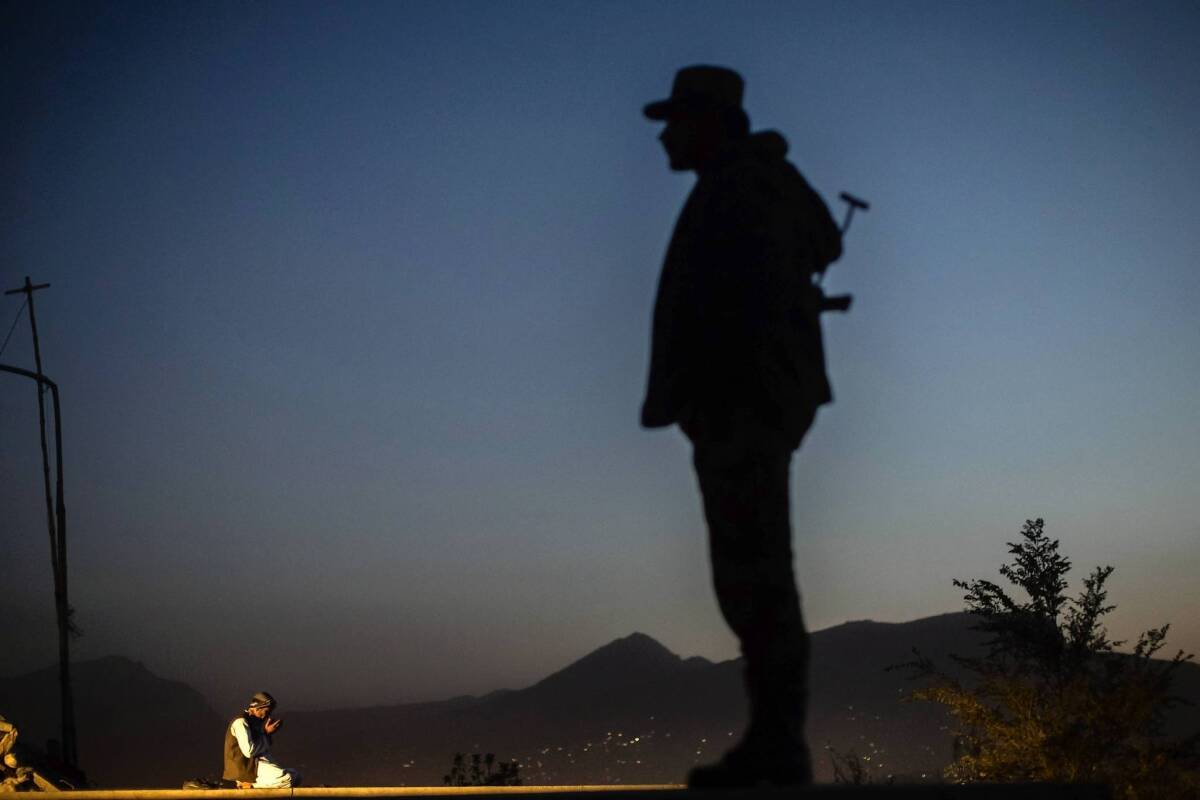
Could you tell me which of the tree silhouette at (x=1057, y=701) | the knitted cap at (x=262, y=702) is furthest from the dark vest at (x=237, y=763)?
the tree silhouette at (x=1057, y=701)

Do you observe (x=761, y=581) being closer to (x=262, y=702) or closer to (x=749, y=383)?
(x=749, y=383)

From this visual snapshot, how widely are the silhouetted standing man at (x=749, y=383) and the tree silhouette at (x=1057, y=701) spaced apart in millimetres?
12580

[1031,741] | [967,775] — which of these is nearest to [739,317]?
[1031,741]

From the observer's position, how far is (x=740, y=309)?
4.38 meters

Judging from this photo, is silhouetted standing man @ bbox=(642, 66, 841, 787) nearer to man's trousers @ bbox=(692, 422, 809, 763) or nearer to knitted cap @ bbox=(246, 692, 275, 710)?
man's trousers @ bbox=(692, 422, 809, 763)

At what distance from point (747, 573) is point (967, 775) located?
14.5 metres

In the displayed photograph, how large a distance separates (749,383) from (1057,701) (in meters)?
14.0

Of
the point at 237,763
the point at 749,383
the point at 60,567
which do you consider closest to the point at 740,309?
the point at 749,383

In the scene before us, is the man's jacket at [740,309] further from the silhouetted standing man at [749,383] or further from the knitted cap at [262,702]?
the knitted cap at [262,702]

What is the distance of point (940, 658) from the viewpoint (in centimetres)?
10188

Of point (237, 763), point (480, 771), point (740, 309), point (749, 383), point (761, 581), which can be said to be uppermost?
point (740, 309)

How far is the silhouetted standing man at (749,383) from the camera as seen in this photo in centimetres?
413

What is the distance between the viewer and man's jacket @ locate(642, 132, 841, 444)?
434 cm

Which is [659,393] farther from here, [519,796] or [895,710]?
[895,710]
